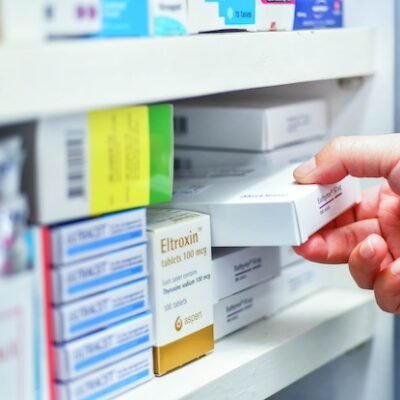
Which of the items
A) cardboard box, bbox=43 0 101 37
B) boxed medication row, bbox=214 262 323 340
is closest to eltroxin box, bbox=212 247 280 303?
boxed medication row, bbox=214 262 323 340

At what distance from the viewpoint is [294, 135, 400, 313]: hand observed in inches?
26.2

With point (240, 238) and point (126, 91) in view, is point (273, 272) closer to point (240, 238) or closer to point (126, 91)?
point (240, 238)

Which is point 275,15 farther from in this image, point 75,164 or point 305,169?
point 75,164

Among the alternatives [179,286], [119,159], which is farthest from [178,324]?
[119,159]

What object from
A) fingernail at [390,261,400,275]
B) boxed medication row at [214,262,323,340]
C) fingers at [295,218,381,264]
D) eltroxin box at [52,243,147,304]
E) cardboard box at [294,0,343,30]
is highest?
cardboard box at [294,0,343,30]

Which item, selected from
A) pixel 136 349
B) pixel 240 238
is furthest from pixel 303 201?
pixel 136 349

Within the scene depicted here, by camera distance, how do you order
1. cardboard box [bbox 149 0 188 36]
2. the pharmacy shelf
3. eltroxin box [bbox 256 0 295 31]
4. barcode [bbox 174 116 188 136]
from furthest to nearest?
barcode [bbox 174 116 188 136] < eltroxin box [bbox 256 0 295 31] < cardboard box [bbox 149 0 188 36] < the pharmacy shelf

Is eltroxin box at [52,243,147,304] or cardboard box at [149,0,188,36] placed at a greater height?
cardboard box at [149,0,188,36]

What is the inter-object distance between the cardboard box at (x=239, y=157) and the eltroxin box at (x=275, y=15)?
0.39 feet

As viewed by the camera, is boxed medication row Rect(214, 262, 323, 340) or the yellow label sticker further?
boxed medication row Rect(214, 262, 323, 340)

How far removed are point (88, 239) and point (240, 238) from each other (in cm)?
15

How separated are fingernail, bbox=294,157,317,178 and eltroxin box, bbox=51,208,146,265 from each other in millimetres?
160

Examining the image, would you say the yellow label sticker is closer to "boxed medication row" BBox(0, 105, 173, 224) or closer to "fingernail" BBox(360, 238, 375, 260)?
"boxed medication row" BBox(0, 105, 173, 224)

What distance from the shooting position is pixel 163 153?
0.58 m
